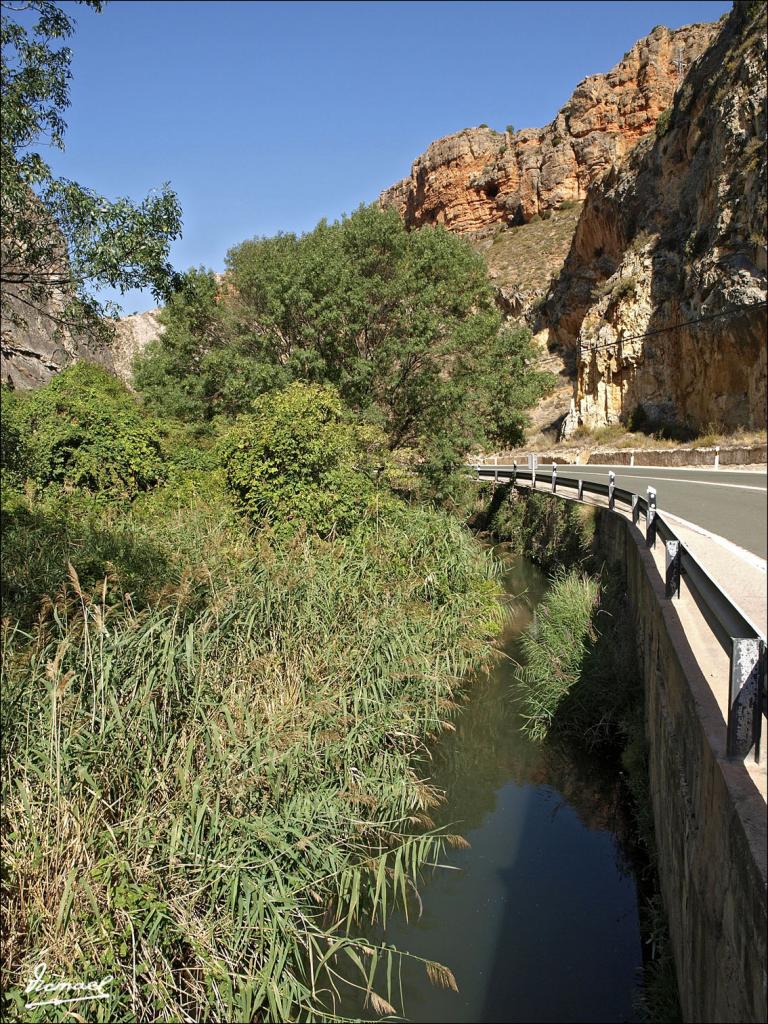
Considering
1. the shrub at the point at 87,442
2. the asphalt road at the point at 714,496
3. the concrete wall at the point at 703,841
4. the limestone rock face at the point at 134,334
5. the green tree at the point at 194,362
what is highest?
the limestone rock face at the point at 134,334

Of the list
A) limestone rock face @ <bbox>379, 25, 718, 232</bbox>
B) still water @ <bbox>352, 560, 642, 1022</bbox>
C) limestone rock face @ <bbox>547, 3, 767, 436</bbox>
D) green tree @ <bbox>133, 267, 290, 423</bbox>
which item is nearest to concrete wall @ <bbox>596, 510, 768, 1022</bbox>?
still water @ <bbox>352, 560, 642, 1022</bbox>

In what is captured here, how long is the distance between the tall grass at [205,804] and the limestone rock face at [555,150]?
56442 mm

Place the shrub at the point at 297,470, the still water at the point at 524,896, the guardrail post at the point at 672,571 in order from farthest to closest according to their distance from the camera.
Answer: the shrub at the point at 297,470, the guardrail post at the point at 672,571, the still water at the point at 524,896

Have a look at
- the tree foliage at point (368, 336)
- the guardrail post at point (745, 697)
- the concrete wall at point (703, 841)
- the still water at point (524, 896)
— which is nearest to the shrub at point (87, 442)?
A: the tree foliage at point (368, 336)

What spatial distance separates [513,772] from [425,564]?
3.91 m

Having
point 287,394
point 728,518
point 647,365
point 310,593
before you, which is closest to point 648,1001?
point 310,593

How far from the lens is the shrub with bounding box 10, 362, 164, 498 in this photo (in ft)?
43.2

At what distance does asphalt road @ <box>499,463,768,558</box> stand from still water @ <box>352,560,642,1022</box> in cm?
306

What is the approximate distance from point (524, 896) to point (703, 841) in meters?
3.16

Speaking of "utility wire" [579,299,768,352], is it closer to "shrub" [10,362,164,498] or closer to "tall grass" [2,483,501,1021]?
"shrub" [10,362,164,498]

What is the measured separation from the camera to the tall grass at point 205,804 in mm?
4410

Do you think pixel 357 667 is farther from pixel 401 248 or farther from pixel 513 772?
pixel 401 248

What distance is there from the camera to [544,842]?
7.31 metres

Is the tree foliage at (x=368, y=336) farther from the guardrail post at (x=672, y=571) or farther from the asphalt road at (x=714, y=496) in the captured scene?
the guardrail post at (x=672, y=571)
